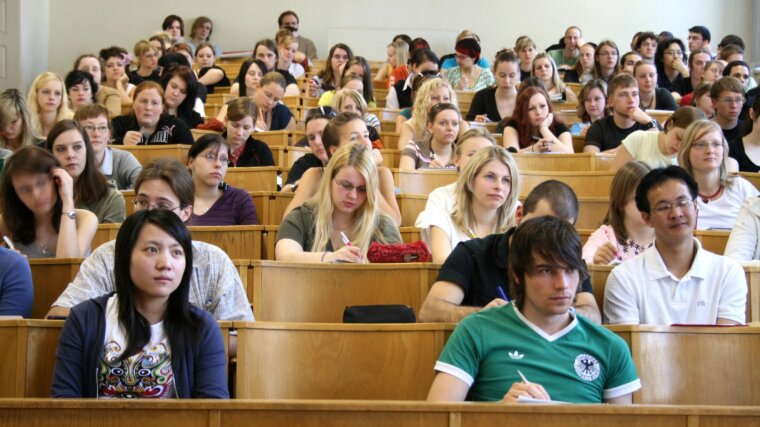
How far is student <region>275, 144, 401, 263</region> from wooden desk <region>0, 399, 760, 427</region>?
146cm

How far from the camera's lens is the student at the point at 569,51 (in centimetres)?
890

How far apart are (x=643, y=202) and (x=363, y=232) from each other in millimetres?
952

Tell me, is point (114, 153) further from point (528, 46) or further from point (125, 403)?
point (528, 46)

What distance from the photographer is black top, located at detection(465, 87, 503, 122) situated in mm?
6531

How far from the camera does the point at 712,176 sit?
3902 mm

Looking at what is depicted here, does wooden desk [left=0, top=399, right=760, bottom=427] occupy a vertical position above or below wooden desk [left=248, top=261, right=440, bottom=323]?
below

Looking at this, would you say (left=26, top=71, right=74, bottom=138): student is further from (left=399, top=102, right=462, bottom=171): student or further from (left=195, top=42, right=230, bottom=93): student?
(left=195, top=42, right=230, bottom=93): student

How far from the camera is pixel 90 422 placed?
1.84 metres

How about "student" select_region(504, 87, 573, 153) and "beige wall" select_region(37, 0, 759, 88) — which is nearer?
"student" select_region(504, 87, 573, 153)

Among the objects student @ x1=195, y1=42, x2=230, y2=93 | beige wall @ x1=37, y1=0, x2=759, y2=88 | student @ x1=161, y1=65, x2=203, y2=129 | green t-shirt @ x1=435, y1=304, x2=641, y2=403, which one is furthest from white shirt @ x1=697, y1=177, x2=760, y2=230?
beige wall @ x1=37, y1=0, x2=759, y2=88

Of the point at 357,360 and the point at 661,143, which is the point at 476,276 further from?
the point at 661,143

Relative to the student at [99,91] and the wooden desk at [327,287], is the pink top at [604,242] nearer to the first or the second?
the wooden desk at [327,287]

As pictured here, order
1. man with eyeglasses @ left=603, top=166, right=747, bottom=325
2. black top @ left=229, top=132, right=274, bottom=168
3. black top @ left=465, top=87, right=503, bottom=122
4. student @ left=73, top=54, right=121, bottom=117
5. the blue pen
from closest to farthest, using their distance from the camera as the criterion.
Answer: the blue pen → man with eyeglasses @ left=603, top=166, right=747, bottom=325 → black top @ left=229, top=132, right=274, bottom=168 → black top @ left=465, top=87, right=503, bottom=122 → student @ left=73, top=54, right=121, bottom=117

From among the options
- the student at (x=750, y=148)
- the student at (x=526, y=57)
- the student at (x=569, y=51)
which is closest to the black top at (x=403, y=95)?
the student at (x=526, y=57)
